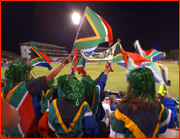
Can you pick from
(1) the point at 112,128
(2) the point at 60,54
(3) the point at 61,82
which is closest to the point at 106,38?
(3) the point at 61,82

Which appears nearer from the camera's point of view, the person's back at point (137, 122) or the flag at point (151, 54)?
the person's back at point (137, 122)

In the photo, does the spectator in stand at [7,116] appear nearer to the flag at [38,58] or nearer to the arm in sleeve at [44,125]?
the arm in sleeve at [44,125]

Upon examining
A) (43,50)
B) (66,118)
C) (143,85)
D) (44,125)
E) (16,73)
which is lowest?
(44,125)

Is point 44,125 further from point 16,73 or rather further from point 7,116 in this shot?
point 16,73

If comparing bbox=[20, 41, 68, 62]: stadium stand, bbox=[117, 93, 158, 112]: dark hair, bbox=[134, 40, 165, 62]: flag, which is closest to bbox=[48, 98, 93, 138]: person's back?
bbox=[117, 93, 158, 112]: dark hair

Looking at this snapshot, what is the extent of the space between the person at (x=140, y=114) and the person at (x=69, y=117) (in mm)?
416

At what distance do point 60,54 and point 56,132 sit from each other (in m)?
78.7

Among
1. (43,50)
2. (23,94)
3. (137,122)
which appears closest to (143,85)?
(137,122)

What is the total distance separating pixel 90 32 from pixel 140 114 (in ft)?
7.82

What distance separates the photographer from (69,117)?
1.39m

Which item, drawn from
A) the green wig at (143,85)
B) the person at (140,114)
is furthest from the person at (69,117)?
the green wig at (143,85)

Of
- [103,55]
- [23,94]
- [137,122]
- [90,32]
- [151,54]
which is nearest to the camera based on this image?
[137,122]

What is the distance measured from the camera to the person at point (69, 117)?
1405 mm

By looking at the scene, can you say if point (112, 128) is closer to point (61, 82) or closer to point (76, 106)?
point (76, 106)
